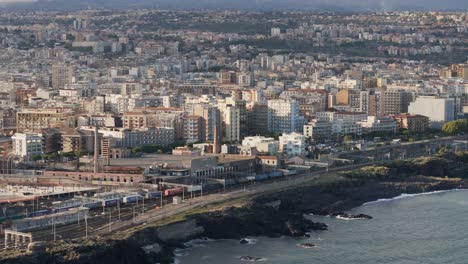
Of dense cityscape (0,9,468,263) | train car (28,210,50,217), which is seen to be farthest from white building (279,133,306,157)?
train car (28,210,50,217)

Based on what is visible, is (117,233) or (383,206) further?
(383,206)

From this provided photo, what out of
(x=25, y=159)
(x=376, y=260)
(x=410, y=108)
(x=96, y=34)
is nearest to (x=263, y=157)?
(x=25, y=159)

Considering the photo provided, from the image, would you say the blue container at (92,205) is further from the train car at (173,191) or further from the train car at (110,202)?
the train car at (173,191)

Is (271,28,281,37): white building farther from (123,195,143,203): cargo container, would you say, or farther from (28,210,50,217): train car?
(28,210,50,217): train car

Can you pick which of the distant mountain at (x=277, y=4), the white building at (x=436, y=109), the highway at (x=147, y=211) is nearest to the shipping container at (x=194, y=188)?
the highway at (x=147, y=211)

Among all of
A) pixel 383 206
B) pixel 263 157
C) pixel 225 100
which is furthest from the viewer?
pixel 225 100

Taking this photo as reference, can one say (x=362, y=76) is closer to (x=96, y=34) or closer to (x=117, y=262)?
(x=96, y=34)
